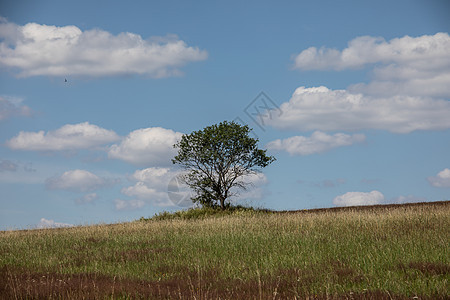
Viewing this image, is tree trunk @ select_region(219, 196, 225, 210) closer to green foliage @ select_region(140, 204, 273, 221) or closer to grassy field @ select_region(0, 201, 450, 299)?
green foliage @ select_region(140, 204, 273, 221)

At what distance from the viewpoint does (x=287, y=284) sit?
9.11 m

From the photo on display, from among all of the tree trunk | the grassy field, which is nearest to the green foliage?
the tree trunk

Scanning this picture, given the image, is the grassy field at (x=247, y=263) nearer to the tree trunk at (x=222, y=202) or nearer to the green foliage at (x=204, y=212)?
the green foliage at (x=204, y=212)

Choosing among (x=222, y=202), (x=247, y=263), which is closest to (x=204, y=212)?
(x=222, y=202)

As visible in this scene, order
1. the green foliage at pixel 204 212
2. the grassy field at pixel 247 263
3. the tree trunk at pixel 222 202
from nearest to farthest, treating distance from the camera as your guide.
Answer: the grassy field at pixel 247 263
the green foliage at pixel 204 212
the tree trunk at pixel 222 202

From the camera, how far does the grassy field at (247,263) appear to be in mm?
8570

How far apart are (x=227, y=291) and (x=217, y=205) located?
2712 cm

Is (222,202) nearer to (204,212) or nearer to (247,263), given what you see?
(204,212)

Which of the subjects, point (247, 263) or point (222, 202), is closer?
point (247, 263)

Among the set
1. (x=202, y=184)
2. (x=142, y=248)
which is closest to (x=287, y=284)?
(x=142, y=248)

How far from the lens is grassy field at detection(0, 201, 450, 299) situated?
8.57 m

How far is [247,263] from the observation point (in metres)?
12.1

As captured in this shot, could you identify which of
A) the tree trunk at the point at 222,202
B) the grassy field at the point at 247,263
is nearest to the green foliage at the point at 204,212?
the tree trunk at the point at 222,202

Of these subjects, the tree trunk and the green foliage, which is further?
the tree trunk
